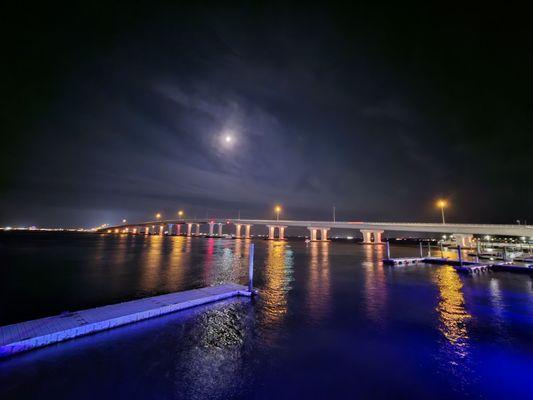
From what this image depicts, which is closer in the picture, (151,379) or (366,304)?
(151,379)

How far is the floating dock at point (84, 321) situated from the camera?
478 inches

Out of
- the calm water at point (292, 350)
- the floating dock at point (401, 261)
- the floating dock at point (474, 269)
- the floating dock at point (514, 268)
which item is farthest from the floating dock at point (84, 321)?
the floating dock at point (514, 268)

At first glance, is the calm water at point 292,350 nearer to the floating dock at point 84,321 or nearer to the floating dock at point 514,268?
the floating dock at point 84,321

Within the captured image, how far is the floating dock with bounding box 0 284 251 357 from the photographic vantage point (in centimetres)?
1215

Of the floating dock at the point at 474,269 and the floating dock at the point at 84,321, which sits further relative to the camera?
the floating dock at the point at 474,269

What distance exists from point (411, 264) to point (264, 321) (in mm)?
42543

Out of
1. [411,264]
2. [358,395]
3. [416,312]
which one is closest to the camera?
[358,395]

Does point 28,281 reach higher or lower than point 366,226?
lower

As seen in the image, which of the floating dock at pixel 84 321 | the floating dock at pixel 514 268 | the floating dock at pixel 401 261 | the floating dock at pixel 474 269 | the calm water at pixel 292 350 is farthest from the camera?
the floating dock at pixel 401 261

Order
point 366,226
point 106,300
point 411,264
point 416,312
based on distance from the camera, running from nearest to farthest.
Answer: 1. point 416,312
2. point 106,300
3. point 411,264
4. point 366,226

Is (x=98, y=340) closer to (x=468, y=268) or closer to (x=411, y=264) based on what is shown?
(x=468, y=268)

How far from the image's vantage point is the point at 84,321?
14.5 meters

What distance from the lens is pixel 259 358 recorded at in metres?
12.1

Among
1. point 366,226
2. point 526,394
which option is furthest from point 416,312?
point 366,226
